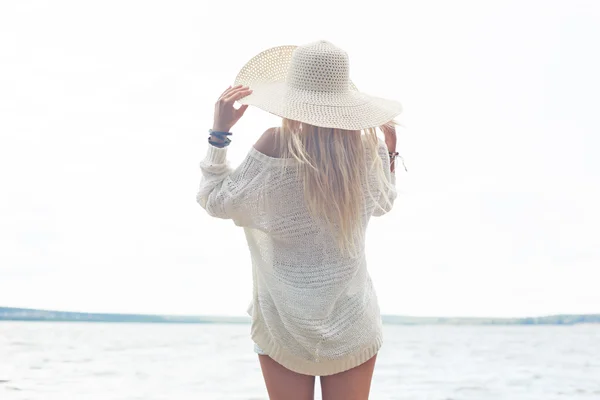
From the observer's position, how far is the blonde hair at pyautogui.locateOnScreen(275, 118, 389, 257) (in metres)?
1.81

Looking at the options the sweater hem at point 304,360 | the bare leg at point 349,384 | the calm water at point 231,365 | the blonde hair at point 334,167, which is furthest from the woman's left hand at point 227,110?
the calm water at point 231,365

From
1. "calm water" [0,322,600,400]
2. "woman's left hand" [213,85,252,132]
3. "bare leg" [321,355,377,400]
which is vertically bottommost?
"calm water" [0,322,600,400]

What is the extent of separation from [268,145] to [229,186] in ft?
0.44

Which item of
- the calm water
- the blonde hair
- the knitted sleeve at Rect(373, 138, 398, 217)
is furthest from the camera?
the calm water

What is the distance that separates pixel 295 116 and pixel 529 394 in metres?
3.01

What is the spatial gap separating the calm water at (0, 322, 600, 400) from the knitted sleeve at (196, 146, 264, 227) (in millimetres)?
2333

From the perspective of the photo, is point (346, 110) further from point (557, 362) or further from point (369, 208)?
point (557, 362)

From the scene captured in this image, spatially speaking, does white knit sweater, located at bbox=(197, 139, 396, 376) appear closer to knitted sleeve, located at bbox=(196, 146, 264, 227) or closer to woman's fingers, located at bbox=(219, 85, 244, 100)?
knitted sleeve, located at bbox=(196, 146, 264, 227)

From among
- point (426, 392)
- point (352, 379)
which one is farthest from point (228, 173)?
point (426, 392)

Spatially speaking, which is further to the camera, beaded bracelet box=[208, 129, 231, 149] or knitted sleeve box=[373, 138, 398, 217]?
knitted sleeve box=[373, 138, 398, 217]

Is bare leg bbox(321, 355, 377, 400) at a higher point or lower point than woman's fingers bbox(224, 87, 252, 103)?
lower

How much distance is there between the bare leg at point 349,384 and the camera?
6.54 ft

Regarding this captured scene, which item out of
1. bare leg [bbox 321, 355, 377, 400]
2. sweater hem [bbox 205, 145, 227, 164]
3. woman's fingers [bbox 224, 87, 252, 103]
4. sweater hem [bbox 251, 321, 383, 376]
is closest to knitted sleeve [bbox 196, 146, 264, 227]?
sweater hem [bbox 205, 145, 227, 164]

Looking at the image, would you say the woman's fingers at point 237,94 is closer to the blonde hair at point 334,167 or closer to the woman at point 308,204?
the woman at point 308,204
